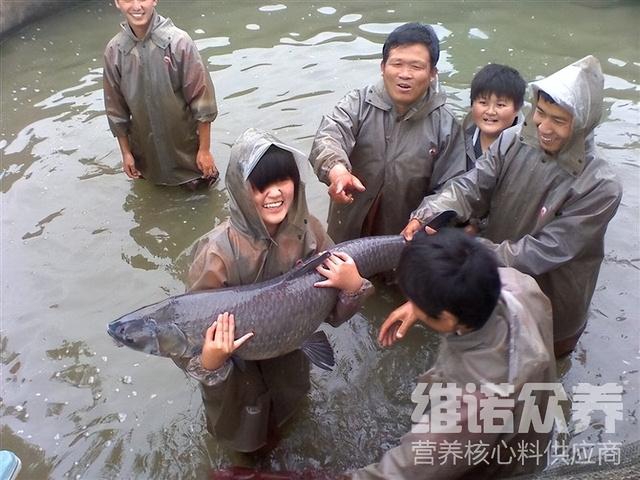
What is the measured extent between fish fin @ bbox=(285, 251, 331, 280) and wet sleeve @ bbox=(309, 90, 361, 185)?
0.84 meters

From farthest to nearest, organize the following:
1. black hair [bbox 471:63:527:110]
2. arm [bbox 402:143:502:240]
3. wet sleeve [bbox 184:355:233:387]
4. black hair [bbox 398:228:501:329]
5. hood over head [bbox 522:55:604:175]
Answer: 1. black hair [bbox 471:63:527:110]
2. arm [bbox 402:143:502:240]
3. hood over head [bbox 522:55:604:175]
4. wet sleeve [bbox 184:355:233:387]
5. black hair [bbox 398:228:501:329]

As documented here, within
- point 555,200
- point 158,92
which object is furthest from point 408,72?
point 158,92

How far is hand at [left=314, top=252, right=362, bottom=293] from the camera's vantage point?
107 inches

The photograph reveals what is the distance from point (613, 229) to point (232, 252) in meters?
3.59

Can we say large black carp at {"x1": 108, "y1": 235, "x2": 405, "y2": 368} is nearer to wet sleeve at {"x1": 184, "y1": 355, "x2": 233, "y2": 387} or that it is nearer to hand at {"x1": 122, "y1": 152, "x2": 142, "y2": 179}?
wet sleeve at {"x1": 184, "y1": 355, "x2": 233, "y2": 387}

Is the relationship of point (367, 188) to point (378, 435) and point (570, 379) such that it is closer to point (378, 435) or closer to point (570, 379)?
point (378, 435)

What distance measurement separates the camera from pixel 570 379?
12.3ft

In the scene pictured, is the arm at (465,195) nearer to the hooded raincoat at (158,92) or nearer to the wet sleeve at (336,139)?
the wet sleeve at (336,139)

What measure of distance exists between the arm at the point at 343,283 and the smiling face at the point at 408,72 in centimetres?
118

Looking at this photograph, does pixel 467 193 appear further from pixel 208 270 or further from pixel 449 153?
pixel 208 270

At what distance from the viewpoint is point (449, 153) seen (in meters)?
3.70

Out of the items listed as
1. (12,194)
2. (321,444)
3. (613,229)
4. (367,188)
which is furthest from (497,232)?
(12,194)

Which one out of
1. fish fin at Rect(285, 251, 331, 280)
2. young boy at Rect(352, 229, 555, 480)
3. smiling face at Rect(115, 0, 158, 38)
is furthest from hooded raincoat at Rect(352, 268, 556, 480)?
smiling face at Rect(115, 0, 158, 38)

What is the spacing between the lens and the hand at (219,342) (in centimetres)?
250
